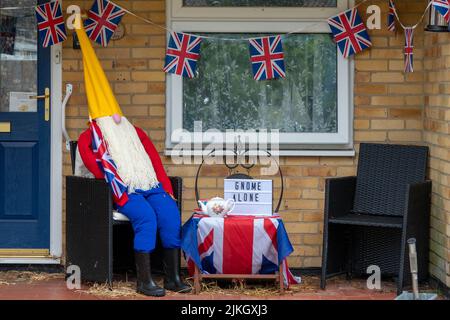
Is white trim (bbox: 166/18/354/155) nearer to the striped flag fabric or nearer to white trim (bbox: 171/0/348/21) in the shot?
white trim (bbox: 171/0/348/21)

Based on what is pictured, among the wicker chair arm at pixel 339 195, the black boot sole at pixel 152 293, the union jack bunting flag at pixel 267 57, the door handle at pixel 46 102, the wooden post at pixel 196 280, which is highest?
the union jack bunting flag at pixel 267 57

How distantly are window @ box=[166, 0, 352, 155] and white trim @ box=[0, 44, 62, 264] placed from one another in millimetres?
816

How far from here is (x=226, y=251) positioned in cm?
654

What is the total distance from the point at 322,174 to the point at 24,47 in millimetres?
2413

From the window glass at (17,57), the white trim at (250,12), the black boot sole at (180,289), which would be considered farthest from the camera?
the window glass at (17,57)

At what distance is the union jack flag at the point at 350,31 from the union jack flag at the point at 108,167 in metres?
1.91

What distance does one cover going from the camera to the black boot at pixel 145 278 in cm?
641

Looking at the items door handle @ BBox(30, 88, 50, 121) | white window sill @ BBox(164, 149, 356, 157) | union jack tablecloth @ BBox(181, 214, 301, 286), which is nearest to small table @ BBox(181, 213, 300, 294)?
union jack tablecloth @ BBox(181, 214, 301, 286)

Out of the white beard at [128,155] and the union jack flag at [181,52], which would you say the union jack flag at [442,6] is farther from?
the white beard at [128,155]

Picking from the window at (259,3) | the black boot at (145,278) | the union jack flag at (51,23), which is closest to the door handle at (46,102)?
the union jack flag at (51,23)

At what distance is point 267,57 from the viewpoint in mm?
7117

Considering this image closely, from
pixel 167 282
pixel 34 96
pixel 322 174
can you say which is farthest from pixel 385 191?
pixel 34 96

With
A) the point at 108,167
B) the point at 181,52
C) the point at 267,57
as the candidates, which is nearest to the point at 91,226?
the point at 108,167

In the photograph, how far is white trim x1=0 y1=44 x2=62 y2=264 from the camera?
7.14 m
